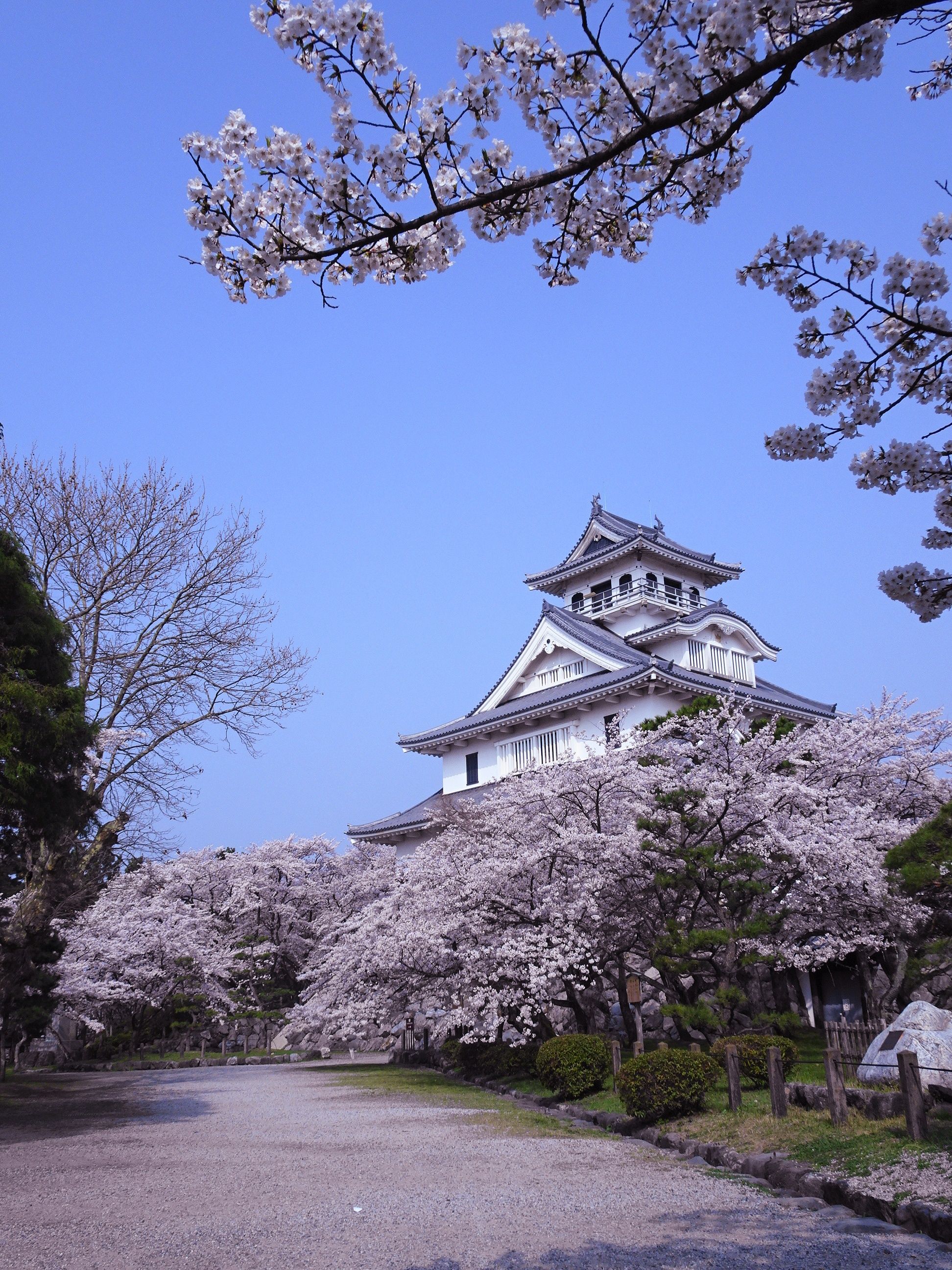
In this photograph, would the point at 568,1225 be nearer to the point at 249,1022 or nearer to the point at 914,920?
the point at 914,920

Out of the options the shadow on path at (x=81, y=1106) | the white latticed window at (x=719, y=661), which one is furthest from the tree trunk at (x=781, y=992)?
the white latticed window at (x=719, y=661)

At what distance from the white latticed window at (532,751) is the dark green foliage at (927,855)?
18.0 m

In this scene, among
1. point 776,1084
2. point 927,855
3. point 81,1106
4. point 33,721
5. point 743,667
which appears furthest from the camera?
point 743,667

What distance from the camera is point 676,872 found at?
13.8 meters

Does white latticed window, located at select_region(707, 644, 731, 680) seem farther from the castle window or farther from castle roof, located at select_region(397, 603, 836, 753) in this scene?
the castle window

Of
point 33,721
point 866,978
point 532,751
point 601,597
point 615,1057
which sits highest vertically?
point 601,597

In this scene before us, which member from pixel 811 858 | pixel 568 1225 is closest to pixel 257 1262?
pixel 568 1225

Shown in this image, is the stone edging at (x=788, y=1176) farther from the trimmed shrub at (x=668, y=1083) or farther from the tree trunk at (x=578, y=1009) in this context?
the tree trunk at (x=578, y=1009)

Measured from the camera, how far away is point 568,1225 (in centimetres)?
631

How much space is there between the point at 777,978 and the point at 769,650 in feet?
46.7

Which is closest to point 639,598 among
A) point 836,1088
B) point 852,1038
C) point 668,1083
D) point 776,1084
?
point 852,1038

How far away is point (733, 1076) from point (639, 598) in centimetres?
2199

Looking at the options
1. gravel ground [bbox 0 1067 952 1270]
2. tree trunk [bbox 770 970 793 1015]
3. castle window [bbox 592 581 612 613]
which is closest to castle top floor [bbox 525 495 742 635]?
castle window [bbox 592 581 612 613]

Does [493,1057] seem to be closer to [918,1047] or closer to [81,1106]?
[81,1106]
